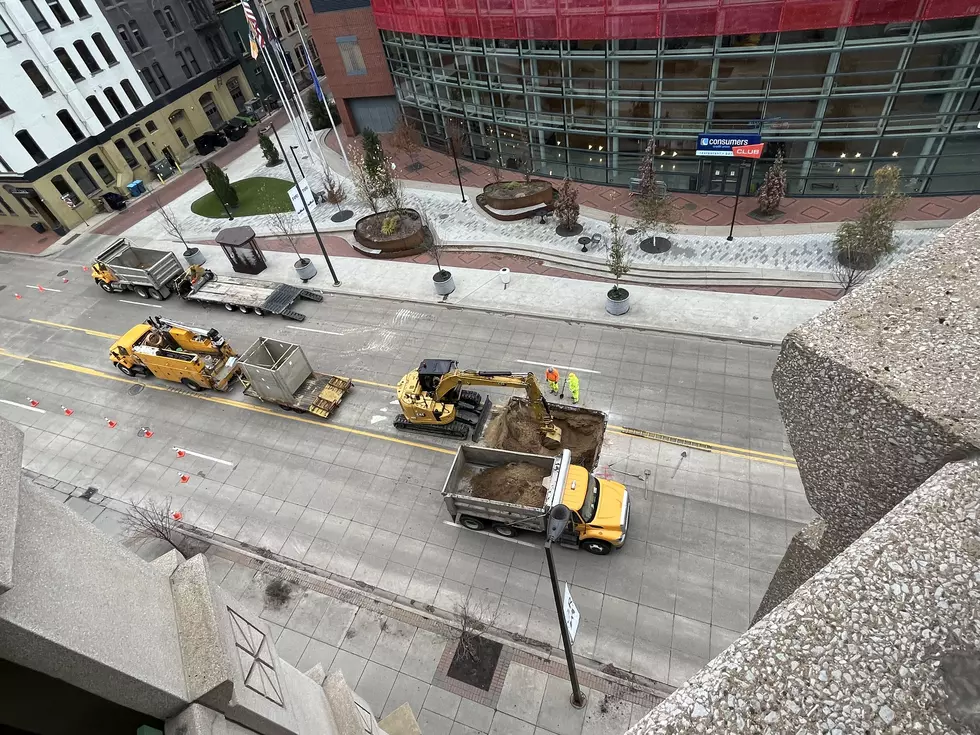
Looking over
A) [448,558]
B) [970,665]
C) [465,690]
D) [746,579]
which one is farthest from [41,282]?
[970,665]

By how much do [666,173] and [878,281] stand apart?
28941 mm

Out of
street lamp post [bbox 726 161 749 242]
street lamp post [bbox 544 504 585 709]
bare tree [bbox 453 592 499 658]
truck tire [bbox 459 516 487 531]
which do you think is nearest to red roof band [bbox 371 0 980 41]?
street lamp post [bbox 726 161 749 242]

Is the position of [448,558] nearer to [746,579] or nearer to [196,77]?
[746,579]

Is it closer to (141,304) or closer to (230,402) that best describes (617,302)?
(230,402)

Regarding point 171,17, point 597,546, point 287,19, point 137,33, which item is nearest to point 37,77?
point 137,33

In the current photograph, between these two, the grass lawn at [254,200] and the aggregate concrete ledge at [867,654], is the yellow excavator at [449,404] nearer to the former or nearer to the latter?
the aggregate concrete ledge at [867,654]

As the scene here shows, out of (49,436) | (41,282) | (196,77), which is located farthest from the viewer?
(196,77)

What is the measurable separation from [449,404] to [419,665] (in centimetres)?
835

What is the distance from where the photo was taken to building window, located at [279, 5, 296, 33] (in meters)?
52.3

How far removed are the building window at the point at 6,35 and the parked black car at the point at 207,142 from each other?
13.0m

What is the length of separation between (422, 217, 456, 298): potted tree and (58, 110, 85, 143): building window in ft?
97.1

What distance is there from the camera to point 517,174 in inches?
1383

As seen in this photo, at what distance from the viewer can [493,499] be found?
16547 millimetres

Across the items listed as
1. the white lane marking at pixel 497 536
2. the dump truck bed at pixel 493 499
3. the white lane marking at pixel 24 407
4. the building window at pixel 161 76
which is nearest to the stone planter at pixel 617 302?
the dump truck bed at pixel 493 499
